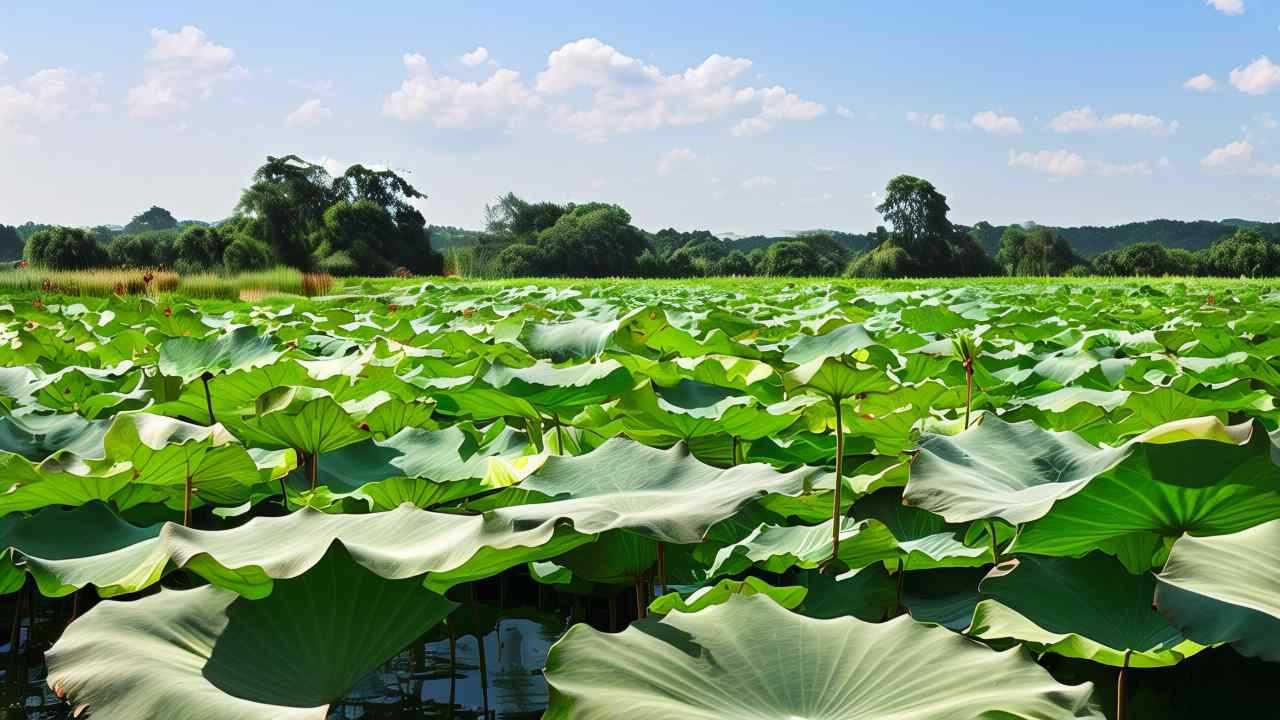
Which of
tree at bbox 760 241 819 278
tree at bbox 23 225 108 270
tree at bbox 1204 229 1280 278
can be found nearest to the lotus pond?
tree at bbox 23 225 108 270

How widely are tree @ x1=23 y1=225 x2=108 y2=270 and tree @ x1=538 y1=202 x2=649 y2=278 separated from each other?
63.6 feet

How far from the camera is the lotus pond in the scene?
61cm

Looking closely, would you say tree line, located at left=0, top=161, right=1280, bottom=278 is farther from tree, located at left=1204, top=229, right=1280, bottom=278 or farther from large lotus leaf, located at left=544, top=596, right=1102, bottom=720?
large lotus leaf, located at left=544, top=596, right=1102, bottom=720

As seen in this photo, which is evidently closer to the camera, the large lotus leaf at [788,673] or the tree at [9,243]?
the large lotus leaf at [788,673]

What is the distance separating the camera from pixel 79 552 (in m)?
0.97

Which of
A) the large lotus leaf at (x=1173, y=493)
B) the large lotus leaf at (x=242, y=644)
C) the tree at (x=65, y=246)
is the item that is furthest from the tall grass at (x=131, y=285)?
the tree at (x=65, y=246)

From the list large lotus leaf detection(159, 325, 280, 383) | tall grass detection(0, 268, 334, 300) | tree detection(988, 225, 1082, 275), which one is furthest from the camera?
tree detection(988, 225, 1082, 275)

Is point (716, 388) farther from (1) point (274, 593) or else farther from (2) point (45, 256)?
(2) point (45, 256)

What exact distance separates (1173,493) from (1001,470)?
189 millimetres

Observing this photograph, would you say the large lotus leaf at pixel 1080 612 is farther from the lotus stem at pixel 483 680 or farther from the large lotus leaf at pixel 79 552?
the large lotus leaf at pixel 79 552

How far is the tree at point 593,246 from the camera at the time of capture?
4775 cm

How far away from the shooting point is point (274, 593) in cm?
72

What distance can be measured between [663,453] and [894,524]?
0.27 metres

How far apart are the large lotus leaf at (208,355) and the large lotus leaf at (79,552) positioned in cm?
88
